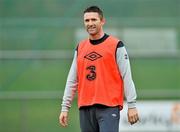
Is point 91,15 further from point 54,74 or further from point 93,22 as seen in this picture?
point 54,74

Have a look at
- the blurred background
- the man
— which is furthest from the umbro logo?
the blurred background

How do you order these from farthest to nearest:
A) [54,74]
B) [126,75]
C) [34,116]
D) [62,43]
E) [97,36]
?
[62,43], [54,74], [34,116], [97,36], [126,75]

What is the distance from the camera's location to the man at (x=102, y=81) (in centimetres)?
716

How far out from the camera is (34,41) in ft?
54.8

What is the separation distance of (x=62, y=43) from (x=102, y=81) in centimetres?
970

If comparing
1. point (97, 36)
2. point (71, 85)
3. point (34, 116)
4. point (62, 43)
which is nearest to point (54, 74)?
point (62, 43)

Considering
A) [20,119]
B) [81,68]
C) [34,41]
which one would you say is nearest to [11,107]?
[20,119]

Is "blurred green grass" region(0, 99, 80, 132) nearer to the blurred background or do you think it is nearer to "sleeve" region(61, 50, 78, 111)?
the blurred background

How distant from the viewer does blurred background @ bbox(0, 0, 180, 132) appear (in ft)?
53.8

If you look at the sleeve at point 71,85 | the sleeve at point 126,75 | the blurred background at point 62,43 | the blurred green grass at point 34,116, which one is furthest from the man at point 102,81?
the blurred background at point 62,43

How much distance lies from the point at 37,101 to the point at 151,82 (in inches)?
91.6

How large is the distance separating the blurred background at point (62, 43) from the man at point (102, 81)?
29.1 ft

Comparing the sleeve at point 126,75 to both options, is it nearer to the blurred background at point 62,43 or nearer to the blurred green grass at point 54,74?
the blurred background at point 62,43

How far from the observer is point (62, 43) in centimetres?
1683
